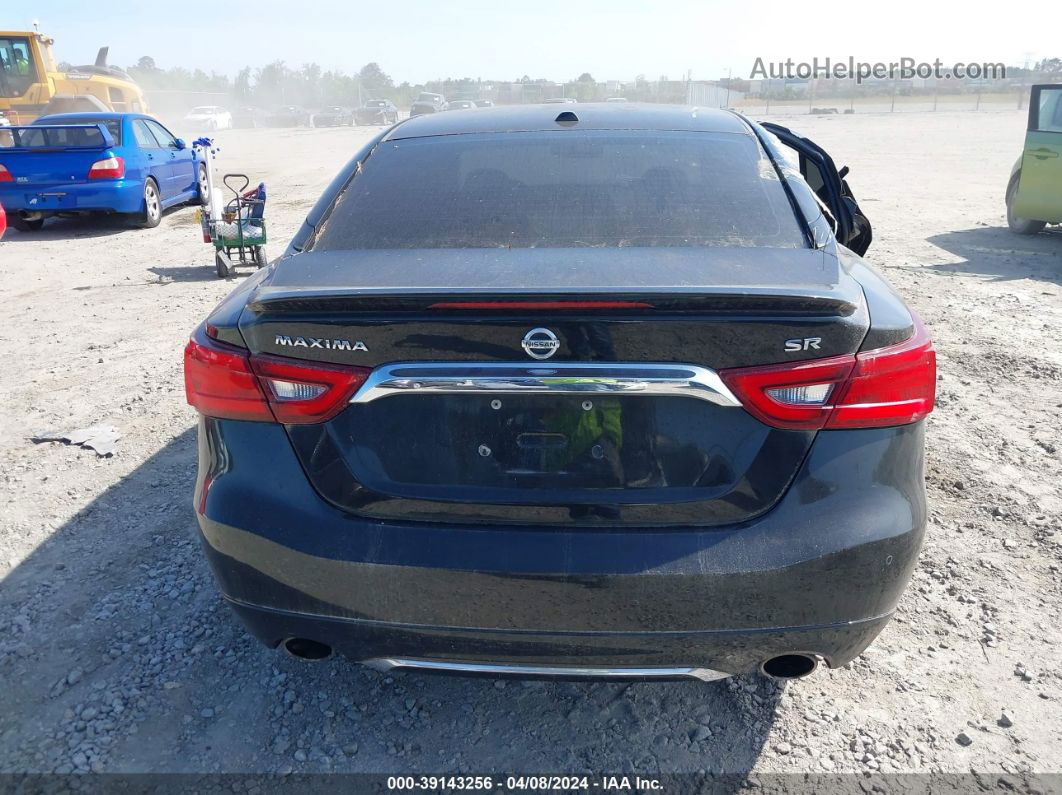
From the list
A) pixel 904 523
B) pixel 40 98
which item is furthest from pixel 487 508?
pixel 40 98

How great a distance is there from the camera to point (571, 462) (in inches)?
81.2

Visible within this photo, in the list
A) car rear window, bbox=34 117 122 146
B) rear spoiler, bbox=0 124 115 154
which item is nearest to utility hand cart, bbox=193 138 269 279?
rear spoiler, bbox=0 124 115 154

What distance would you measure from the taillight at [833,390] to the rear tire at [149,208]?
11953 millimetres

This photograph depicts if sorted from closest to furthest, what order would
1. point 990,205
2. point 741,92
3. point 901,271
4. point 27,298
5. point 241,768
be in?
point 241,768, point 27,298, point 901,271, point 990,205, point 741,92

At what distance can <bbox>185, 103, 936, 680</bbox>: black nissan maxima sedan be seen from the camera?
6.50ft

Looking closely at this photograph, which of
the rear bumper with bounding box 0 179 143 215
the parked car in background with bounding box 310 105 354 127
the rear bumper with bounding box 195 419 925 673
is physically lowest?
the rear bumper with bounding box 195 419 925 673

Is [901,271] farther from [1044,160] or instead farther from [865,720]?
[865,720]

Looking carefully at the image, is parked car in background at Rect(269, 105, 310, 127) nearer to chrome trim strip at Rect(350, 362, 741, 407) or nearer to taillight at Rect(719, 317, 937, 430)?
chrome trim strip at Rect(350, 362, 741, 407)

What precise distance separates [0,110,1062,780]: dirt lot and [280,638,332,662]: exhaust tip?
39cm

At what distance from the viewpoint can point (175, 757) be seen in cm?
249

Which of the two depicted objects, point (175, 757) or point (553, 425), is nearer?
point (553, 425)

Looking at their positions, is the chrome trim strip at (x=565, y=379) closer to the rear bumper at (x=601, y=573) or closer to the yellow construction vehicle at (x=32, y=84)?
the rear bumper at (x=601, y=573)

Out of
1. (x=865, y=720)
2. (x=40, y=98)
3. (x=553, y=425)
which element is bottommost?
(x=865, y=720)

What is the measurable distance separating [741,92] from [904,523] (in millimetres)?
71489
